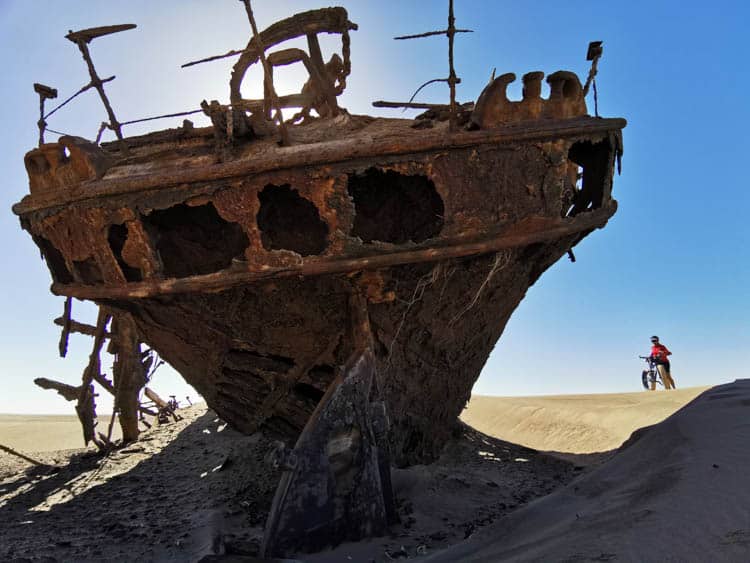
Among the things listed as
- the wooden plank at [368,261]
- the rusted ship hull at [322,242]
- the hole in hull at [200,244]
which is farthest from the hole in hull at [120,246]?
the hole in hull at [200,244]

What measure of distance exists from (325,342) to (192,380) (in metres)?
1.66

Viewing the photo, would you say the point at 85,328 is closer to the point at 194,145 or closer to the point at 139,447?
the point at 139,447

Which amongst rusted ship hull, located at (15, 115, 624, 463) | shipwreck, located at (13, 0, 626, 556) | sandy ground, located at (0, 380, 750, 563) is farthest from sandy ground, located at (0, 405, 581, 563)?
rusted ship hull, located at (15, 115, 624, 463)

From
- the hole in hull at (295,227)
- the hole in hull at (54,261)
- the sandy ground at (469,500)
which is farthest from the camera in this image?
the hole in hull at (54,261)

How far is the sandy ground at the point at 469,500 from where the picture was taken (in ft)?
7.73

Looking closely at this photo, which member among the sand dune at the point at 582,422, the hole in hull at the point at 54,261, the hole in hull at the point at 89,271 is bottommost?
the sand dune at the point at 582,422

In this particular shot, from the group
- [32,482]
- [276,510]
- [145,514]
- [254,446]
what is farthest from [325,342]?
[32,482]

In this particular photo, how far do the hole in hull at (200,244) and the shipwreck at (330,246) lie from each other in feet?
0.05

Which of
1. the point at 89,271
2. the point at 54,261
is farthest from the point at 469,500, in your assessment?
the point at 54,261

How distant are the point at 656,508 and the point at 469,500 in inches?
91.5

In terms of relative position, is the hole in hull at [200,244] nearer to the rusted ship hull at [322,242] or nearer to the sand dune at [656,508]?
the rusted ship hull at [322,242]

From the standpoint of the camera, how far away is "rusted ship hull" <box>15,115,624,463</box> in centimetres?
385

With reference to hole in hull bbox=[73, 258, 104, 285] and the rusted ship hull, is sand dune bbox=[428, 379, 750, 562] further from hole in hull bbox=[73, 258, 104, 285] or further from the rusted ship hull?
hole in hull bbox=[73, 258, 104, 285]

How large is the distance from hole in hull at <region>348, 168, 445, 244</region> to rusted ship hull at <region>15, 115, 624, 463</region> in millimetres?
12
